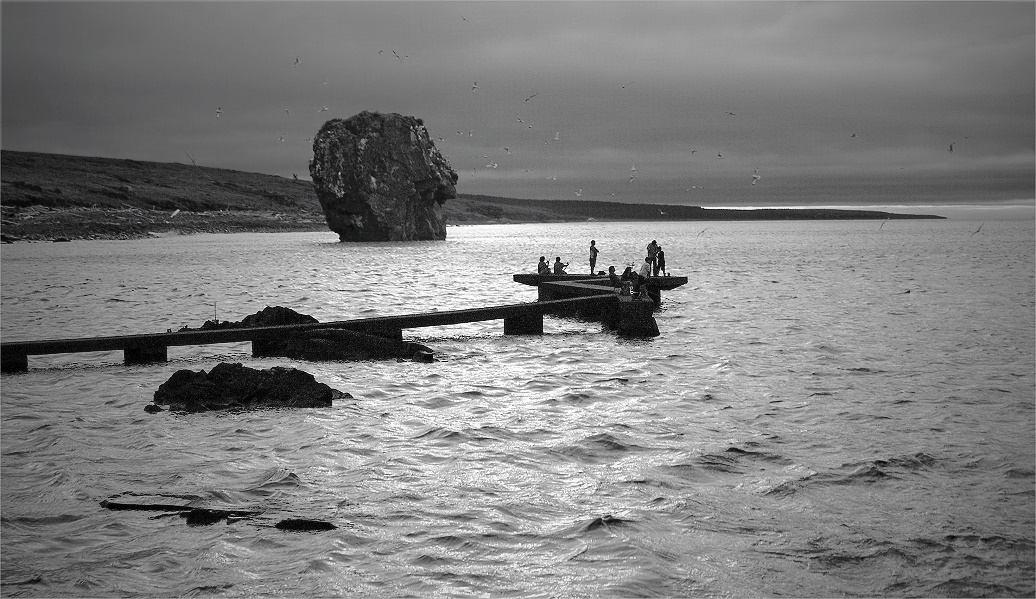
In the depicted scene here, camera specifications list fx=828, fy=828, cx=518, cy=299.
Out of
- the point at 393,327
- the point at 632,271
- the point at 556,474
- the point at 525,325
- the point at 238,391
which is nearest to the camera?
the point at 556,474

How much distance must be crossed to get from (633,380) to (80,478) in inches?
419

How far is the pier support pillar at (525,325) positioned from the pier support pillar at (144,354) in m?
9.76

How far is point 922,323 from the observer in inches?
1136

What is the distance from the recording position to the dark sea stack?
14000 millimetres

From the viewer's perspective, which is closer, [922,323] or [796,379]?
[796,379]

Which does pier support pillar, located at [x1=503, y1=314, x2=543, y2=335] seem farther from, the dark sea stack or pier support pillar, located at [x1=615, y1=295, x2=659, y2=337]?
the dark sea stack

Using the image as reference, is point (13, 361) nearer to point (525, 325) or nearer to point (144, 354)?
point (144, 354)

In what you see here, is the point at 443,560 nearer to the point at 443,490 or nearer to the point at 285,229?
the point at 443,490

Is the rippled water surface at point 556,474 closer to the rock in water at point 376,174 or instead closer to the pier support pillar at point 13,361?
the pier support pillar at point 13,361

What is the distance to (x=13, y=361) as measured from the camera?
1805 cm

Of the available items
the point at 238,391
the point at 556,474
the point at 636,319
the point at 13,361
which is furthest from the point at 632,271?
the point at 13,361

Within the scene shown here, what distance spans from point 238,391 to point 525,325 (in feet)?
39.3

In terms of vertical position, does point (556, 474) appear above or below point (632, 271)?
below

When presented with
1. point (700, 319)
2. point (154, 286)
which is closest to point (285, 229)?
point (154, 286)
